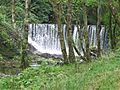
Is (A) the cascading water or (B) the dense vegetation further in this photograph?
(A) the cascading water

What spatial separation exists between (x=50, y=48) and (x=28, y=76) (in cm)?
2259

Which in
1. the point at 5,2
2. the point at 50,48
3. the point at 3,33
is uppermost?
the point at 5,2

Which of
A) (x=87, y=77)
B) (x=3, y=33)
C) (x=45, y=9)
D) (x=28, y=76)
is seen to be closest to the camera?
(x=87, y=77)

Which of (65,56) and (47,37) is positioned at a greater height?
(65,56)

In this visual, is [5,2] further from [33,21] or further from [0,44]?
[0,44]

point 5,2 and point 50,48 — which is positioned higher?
point 5,2

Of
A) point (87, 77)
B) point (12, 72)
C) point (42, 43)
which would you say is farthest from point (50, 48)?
point (87, 77)

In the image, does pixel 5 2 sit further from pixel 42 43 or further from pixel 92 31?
pixel 92 31

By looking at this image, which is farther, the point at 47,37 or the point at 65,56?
the point at 47,37

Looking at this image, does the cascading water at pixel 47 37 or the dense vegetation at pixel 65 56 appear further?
the cascading water at pixel 47 37

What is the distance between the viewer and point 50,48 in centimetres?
3606

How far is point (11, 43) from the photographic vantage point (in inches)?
1073

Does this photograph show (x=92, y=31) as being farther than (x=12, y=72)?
Yes

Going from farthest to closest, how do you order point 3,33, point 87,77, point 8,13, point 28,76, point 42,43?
point 42,43 < point 8,13 < point 3,33 < point 28,76 < point 87,77
